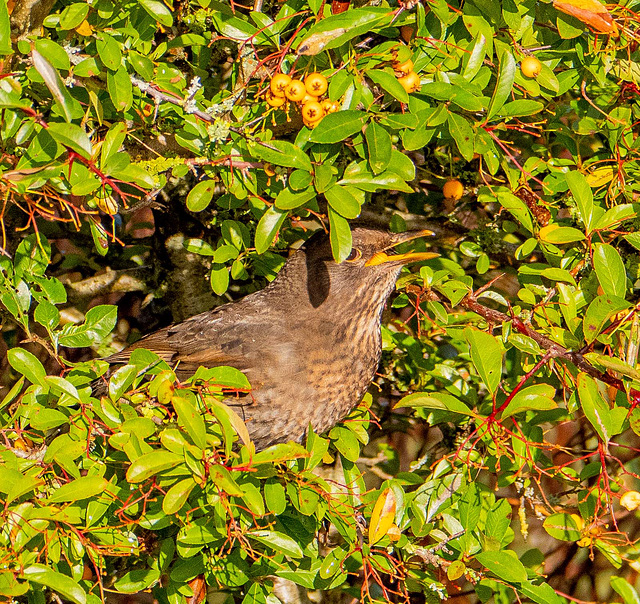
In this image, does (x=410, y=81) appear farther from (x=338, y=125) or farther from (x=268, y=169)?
(x=268, y=169)

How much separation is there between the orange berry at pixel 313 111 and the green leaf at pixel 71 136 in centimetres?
66

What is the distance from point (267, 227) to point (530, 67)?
1.02 meters

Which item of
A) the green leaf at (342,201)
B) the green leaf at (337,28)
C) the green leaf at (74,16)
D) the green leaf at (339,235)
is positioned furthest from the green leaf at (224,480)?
the green leaf at (74,16)

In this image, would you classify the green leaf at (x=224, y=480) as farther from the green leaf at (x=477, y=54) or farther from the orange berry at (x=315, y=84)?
→ the green leaf at (x=477, y=54)

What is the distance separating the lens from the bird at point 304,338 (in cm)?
300

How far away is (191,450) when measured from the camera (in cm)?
203

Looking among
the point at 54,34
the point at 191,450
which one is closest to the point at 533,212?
the point at 191,450

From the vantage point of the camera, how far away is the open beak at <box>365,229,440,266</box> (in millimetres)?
3032

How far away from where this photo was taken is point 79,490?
6.89 feet

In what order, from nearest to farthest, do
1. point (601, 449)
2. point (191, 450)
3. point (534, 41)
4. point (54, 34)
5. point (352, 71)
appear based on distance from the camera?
point (191, 450), point (352, 71), point (601, 449), point (534, 41), point (54, 34)

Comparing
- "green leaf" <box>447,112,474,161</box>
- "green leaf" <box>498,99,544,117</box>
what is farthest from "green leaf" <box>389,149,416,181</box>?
"green leaf" <box>498,99,544,117</box>

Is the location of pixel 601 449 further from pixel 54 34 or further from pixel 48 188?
pixel 54 34

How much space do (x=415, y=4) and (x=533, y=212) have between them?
0.98 m

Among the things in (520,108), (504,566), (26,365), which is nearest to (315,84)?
(520,108)
